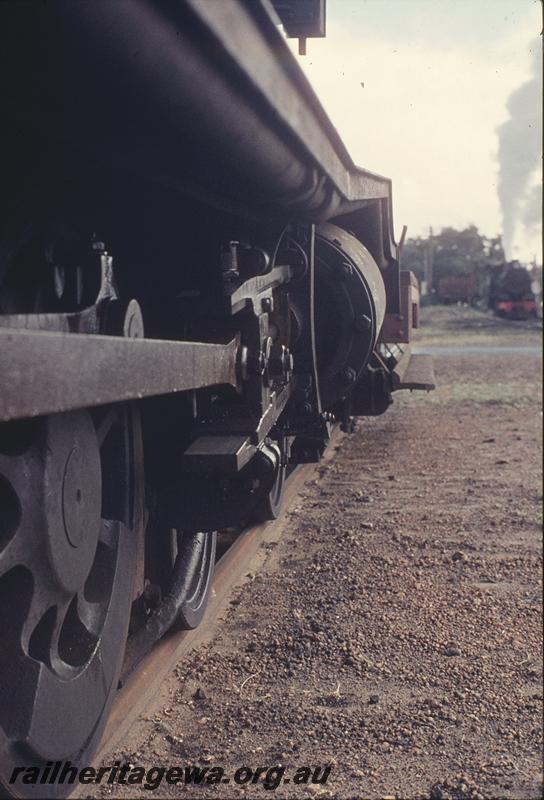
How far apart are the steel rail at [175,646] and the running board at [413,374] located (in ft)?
3.81

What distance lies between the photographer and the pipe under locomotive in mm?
1417

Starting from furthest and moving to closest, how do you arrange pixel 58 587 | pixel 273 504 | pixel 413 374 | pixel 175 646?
1. pixel 413 374
2. pixel 273 504
3. pixel 175 646
4. pixel 58 587

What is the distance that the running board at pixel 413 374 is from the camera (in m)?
6.22

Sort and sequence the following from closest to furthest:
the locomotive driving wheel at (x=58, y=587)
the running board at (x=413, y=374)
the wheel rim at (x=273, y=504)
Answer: the locomotive driving wheel at (x=58, y=587) < the wheel rim at (x=273, y=504) < the running board at (x=413, y=374)

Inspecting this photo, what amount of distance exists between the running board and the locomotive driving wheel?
3491 millimetres

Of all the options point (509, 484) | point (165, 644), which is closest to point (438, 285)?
point (509, 484)

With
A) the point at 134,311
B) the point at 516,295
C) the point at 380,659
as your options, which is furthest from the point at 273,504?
the point at 516,295

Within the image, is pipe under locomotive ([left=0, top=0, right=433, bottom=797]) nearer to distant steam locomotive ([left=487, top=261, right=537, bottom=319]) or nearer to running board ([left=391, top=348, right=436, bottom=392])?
running board ([left=391, top=348, right=436, bottom=392])

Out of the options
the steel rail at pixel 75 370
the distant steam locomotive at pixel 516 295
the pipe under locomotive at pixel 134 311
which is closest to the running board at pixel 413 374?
the pipe under locomotive at pixel 134 311

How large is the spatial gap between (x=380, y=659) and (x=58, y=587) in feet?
5.94

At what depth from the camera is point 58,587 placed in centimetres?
218

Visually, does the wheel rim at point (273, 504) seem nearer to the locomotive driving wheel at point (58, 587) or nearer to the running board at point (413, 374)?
the running board at point (413, 374)

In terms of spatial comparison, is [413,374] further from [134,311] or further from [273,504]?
[134,311]

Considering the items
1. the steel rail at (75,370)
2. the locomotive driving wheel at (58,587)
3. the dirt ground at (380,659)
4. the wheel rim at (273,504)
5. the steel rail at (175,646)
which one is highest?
the steel rail at (75,370)
